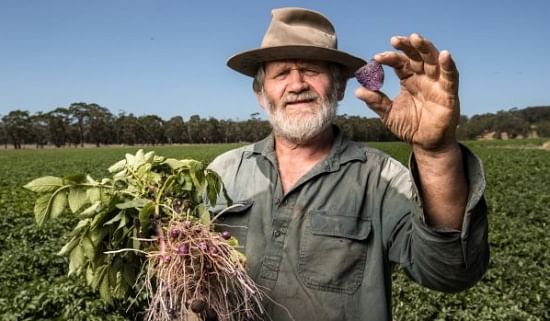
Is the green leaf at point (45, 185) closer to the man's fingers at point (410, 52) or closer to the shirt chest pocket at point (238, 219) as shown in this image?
the shirt chest pocket at point (238, 219)

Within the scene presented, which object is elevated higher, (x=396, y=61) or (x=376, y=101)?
(x=396, y=61)

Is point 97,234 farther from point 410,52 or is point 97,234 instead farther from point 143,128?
point 143,128

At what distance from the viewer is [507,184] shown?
18672 mm

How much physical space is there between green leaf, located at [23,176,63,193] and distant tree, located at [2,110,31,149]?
433ft

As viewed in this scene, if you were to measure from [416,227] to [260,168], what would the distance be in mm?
988

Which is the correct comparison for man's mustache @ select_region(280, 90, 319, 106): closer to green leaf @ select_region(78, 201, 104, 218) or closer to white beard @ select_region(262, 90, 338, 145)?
white beard @ select_region(262, 90, 338, 145)

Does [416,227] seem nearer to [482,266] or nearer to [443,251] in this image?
[443,251]

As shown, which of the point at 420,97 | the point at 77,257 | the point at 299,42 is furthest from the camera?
the point at 299,42

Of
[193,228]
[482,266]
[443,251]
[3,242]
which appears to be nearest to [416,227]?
[443,251]

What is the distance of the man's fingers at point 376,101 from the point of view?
6.23 feet

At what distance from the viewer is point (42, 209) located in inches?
81.0

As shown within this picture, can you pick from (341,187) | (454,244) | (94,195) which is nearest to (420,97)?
(454,244)

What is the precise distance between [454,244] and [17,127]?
443 ft

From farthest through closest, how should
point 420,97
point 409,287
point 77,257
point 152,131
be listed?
point 152,131, point 409,287, point 77,257, point 420,97
